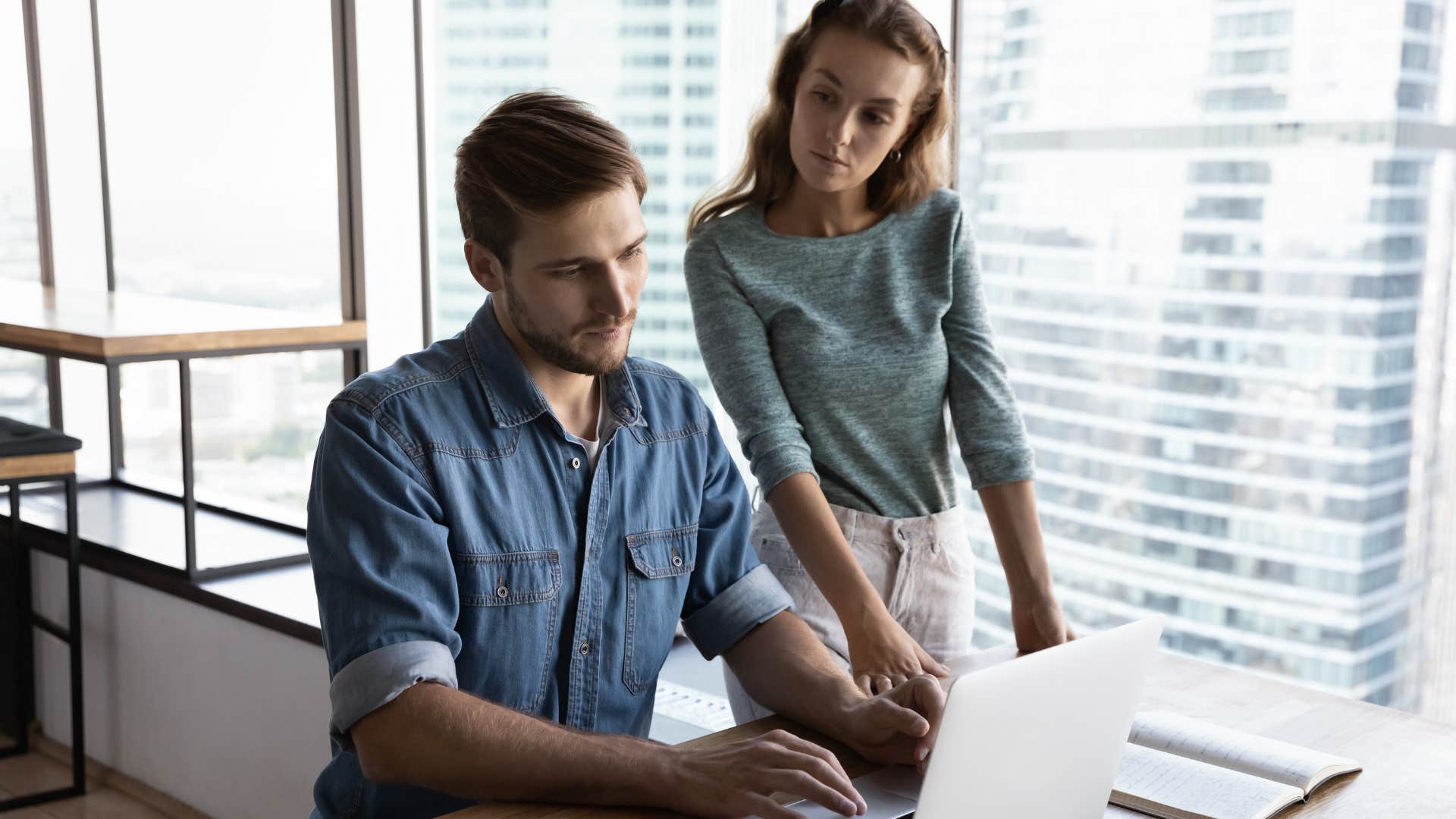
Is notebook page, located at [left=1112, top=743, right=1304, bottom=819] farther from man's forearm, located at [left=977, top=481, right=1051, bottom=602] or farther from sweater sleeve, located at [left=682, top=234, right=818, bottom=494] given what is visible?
sweater sleeve, located at [left=682, top=234, right=818, bottom=494]

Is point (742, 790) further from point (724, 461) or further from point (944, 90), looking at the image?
point (944, 90)

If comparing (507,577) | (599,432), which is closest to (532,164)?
(599,432)

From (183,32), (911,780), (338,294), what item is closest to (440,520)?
(911,780)

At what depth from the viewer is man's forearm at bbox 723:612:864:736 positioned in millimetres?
1272

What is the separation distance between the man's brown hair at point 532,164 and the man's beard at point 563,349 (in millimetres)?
53

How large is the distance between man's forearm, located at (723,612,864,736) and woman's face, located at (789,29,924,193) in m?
0.52

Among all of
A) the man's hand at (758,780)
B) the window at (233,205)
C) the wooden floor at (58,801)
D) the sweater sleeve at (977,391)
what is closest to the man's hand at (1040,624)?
the sweater sleeve at (977,391)

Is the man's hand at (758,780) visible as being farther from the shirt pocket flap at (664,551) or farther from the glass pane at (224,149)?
the glass pane at (224,149)

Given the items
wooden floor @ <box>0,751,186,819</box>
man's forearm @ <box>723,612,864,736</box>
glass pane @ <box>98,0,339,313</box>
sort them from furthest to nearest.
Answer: glass pane @ <box>98,0,339,313</box> < wooden floor @ <box>0,751,186,819</box> < man's forearm @ <box>723,612,864,736</box>

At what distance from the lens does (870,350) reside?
60.2 inches

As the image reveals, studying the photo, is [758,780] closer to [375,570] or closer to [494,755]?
[494,755]

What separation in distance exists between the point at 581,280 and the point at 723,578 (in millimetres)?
379

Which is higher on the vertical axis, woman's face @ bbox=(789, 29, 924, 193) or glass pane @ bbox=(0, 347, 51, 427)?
woman's face @ bbox=(789, 29, 924, 193)

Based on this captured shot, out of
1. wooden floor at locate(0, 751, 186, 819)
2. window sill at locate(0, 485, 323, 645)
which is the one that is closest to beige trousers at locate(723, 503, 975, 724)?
window sill at locate(0, 485, 323, 645)
